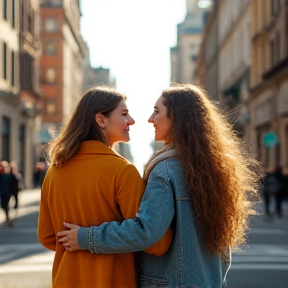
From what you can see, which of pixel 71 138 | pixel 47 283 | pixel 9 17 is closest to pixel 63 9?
pixel 9 17

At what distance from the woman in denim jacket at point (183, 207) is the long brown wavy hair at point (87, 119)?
0.24m

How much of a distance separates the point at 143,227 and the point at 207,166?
426 mm

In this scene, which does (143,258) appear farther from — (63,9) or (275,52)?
(63,9)

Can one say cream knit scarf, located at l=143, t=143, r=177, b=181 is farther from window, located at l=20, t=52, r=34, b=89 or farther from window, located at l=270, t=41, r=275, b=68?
window, located at l=20, t=52, r=34, b=89

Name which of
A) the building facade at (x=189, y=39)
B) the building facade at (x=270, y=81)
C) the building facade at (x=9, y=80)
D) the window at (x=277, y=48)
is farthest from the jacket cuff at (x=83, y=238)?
the building facade at (x=189, y=39)

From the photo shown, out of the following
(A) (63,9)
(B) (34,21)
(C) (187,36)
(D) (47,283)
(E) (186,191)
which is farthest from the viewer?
(C) (187,36)

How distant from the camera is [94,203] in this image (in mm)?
3205

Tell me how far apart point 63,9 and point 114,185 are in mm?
74005

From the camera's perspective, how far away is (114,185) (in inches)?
125

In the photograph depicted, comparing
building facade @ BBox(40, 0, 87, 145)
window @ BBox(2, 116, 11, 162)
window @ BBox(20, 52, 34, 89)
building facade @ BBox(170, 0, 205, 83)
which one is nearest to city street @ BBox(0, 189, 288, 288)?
window @ BBox(2, 116, 11, 162)

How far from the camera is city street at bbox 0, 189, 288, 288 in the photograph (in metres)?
9.07

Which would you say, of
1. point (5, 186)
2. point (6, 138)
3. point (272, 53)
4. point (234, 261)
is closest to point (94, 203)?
point (234, 261)

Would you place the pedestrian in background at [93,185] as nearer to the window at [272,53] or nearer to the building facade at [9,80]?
the building facade at [9,80]

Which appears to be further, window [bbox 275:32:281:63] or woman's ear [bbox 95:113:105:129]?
window [bbox 275:32:281:63]
